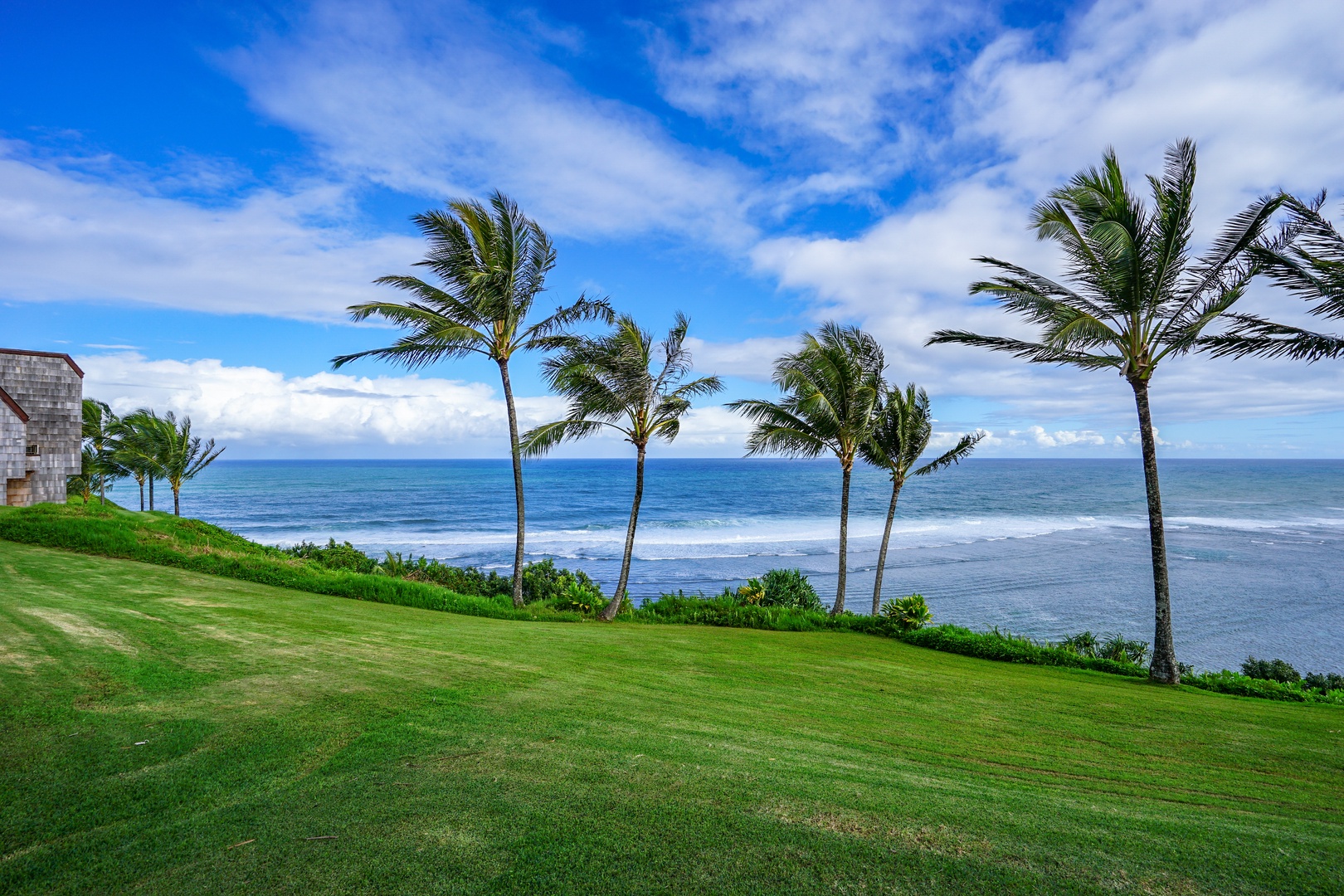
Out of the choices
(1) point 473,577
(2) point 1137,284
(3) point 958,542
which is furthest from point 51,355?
(3) point 958,542

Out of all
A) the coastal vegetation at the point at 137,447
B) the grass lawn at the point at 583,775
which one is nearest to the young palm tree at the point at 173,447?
the coastal vegetation at the point at 137,447

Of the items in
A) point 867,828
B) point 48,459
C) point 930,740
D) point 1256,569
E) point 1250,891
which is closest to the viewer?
point 1250,891

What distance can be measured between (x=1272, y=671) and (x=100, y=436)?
42.3 meters

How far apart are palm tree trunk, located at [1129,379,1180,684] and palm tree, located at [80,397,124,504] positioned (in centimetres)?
3763

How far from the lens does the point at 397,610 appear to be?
1048 centimetres

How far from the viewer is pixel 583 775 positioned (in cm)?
386

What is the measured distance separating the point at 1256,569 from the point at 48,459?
45.6m

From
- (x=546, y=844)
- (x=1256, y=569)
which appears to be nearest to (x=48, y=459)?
(x=546, y=844)

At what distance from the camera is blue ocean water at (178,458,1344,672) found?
19891mm

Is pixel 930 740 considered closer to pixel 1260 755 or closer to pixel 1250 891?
pixel 1250 891

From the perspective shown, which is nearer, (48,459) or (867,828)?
(867,828)

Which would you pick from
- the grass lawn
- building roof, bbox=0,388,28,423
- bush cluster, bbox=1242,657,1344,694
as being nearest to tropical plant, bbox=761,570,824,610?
the grass lawn

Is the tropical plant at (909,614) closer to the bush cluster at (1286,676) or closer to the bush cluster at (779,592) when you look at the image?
the bush cluster at (779,592)

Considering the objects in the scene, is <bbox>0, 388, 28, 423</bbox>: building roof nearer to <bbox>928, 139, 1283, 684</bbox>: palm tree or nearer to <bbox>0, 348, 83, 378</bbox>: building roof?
<bbox>0, 348, 83, 378</bbox>: building roof
